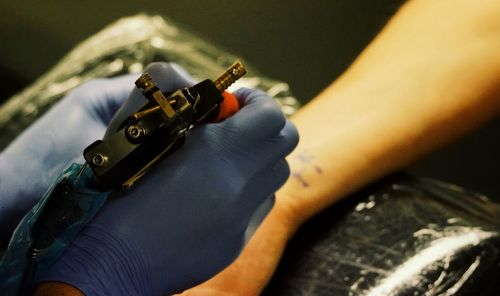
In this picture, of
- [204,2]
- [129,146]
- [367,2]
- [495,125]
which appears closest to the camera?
[129,146]

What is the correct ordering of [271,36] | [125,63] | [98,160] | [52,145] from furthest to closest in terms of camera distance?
[271,36], [125,63], [52,145], [98,160]

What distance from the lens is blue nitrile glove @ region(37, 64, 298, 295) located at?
560 mm

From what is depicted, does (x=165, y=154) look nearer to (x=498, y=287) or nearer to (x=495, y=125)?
(x=498, y=287)

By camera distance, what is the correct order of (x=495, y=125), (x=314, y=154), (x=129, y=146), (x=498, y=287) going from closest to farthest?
(x=129, y=146) < (x=498, y=287) < (x=314, y=154) < (x=495, y=125)

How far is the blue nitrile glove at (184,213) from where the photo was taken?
1.84ft

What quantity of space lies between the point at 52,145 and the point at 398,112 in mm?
470

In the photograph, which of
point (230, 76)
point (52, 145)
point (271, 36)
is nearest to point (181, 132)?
point (230, 76)

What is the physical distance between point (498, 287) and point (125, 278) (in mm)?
408

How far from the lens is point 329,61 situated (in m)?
1.59

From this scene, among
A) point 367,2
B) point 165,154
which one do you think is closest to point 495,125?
point 367,2

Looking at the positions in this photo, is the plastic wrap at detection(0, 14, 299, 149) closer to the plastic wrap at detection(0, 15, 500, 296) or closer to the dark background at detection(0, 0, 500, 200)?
the plastic wrap at detection(0, 15, 500, 296)

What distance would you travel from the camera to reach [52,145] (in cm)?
76

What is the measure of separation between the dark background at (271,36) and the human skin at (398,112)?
634 mm

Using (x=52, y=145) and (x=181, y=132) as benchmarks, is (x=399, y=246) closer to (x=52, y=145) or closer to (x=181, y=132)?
(x=181, y=132)
